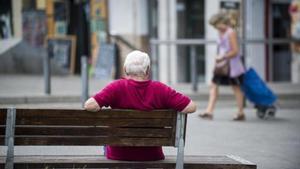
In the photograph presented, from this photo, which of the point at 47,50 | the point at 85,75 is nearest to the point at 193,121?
the point at 85,75

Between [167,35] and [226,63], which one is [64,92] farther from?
[167,35]

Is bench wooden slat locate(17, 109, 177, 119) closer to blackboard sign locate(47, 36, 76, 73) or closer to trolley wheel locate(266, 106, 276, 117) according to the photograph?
trolley wheel locate(266, 106, 276, 117)

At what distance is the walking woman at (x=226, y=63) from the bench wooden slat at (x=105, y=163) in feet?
20.2

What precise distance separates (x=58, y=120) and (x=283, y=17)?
16.8m

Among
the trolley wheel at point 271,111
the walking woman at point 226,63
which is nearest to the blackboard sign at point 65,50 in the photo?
the trolley wheel at point 271,111

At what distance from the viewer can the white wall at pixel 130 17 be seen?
25.3m

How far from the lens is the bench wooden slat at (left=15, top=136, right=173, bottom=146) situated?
6.81 m

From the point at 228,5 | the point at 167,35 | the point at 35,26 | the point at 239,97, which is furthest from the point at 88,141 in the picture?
the point at 35,26

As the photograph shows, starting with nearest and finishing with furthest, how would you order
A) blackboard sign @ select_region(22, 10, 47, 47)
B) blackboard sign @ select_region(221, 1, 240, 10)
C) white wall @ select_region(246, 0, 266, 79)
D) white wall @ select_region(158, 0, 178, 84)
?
1. blackboard sign @ select_region(221, 1, 240, 10)
2. white wall @ select_region(246, 0, 266, 79)
3. white wall @ select_region(158, 0, 178, 84)
4. blackboard sign @ select_region(22, 10, 47, 47)

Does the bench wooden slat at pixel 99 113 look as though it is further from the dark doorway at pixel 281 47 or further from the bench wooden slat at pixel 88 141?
the dark doorway at pixel 281 47

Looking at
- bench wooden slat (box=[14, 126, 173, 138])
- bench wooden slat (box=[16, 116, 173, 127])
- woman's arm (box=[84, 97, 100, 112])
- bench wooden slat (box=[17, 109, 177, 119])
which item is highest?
woman's arm (box=[84, 97, 100, 112])

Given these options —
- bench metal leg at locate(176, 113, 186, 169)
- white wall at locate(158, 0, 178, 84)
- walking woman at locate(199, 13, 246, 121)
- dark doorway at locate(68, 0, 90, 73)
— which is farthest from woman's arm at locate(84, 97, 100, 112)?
dark doorway at locate(68, 0, 90, 73)

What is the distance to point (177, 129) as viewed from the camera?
23.0 feet

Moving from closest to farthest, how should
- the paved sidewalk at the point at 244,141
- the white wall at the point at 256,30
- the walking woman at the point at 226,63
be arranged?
1. the paved sidewalk at the point at 244,141
2. the walking woman at the point at 226,63
3. the white wall at the point at 256,30
